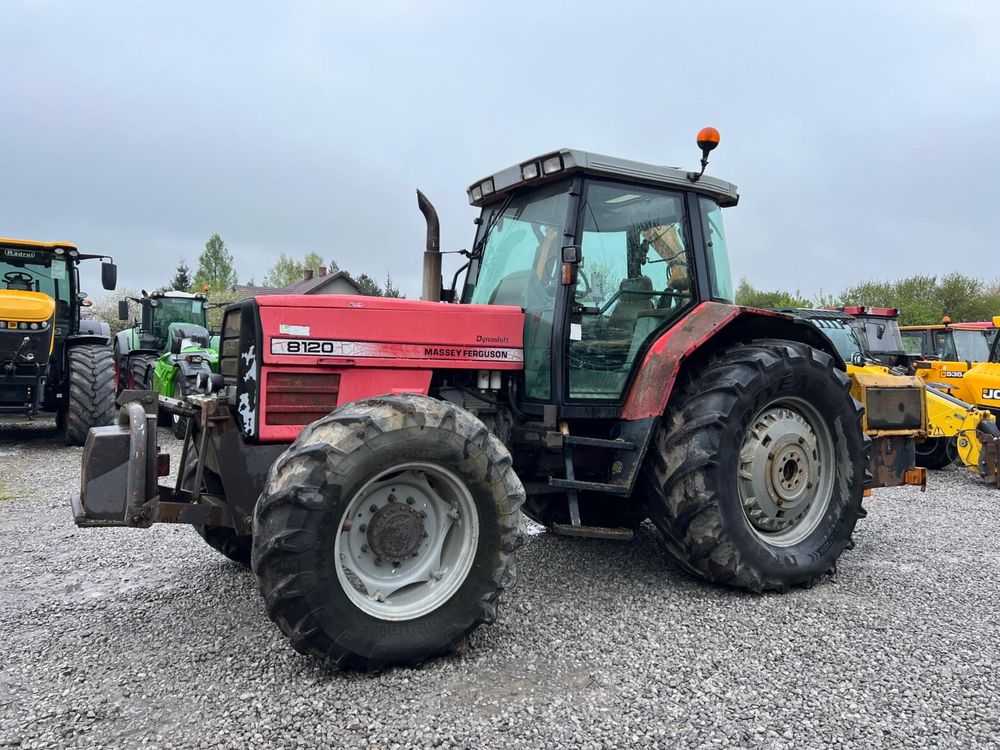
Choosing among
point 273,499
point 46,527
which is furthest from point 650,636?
point 46,527

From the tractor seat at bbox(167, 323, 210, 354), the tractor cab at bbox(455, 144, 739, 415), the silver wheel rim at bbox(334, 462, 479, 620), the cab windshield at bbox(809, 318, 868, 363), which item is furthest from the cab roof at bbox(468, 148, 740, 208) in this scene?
the tractor seat at bbox(167, 323, 210, 354)

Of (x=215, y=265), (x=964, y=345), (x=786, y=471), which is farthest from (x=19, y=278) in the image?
(x=215, y=265)

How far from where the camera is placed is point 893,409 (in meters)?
5.04

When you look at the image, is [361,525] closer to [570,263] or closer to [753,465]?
[570,263]

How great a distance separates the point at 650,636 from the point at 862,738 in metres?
1.00

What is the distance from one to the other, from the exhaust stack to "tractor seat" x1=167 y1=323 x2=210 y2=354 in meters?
9.34

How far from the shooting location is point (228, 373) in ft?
12.2

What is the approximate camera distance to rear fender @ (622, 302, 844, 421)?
3.92 m

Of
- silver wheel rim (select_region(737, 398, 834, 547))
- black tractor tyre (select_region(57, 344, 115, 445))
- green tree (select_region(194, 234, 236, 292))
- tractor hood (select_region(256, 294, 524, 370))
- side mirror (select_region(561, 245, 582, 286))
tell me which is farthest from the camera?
green tree (select_region(194, 234, 236, 292))

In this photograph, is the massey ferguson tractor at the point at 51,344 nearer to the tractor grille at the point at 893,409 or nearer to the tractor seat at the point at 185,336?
the tractor seat at the point at 185,336

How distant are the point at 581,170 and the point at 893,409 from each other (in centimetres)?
278

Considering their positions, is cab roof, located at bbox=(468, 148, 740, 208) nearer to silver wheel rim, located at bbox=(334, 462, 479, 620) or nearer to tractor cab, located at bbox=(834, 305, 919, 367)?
silver wheel rim, located at bbox=(334, 462, 479, 620)

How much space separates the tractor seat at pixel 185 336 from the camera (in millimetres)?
12898

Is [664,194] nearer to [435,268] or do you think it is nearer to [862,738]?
[435,268]
